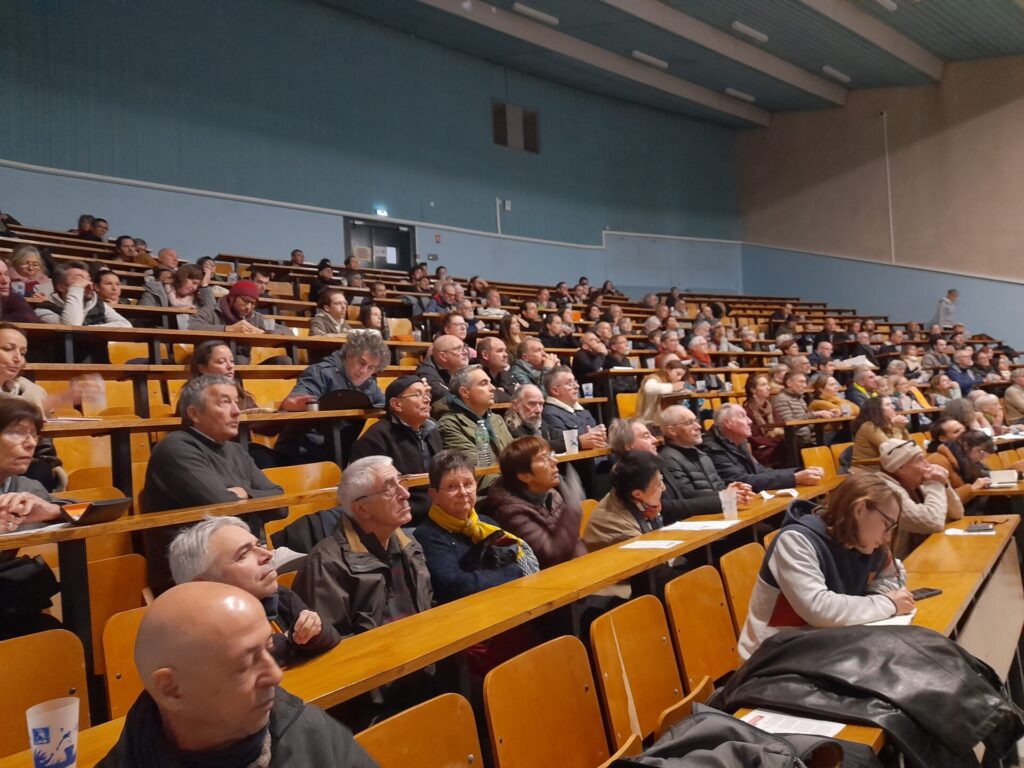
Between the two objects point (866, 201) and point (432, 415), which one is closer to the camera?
point (432, 415)

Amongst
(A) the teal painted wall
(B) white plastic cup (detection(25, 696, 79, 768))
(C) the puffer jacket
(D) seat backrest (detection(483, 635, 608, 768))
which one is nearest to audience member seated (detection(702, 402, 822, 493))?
(C) the puffer jacket

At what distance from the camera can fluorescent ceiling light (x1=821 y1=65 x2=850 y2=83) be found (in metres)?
14.6

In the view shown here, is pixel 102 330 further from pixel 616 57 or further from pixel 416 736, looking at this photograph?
pixel 616 57

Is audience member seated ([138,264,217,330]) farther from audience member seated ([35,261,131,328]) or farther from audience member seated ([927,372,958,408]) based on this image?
audience member seated ([927,372,958,408])

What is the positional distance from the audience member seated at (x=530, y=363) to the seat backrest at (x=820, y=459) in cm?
176

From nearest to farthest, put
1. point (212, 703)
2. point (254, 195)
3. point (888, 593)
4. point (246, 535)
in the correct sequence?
point (212, 703)
point (246, 535)
point (888, 593)
point (254, 195)

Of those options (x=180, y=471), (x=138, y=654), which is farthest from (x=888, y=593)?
(x=180, y=471)

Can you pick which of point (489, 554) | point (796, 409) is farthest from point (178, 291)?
point (796, 409)

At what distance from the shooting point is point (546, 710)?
5.92 ft

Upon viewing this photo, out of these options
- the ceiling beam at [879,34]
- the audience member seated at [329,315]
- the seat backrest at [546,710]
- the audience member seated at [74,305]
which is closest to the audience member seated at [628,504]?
the seat backrest at [546,710]

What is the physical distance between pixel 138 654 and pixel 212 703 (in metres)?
0.13

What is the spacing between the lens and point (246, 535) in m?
1.85

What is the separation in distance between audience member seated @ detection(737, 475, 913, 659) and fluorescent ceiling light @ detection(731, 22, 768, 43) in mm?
11780

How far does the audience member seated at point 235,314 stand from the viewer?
5.66 metres
